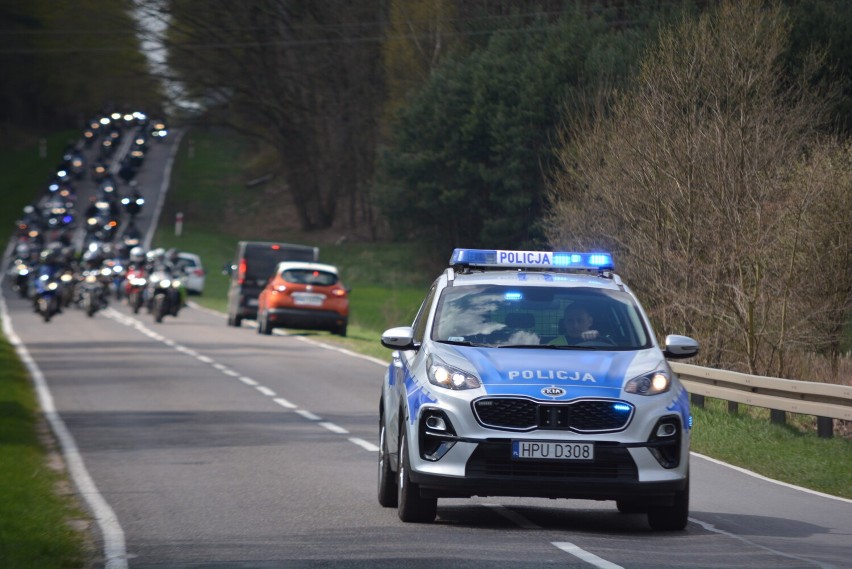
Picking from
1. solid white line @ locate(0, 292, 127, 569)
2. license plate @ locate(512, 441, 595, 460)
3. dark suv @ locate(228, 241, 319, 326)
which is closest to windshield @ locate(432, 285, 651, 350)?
license plate @ locate(512, 441, 595, 460)

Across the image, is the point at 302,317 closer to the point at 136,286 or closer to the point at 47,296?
the point at 47,296

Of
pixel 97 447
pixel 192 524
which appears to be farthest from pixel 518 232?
pixel 192 524

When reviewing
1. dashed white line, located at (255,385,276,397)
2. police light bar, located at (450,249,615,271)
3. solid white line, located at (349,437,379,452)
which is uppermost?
police light bar, located at (450,249,615,271)

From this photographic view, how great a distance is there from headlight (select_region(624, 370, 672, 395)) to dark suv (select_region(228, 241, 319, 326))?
30869mm

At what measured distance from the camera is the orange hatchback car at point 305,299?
3656cm

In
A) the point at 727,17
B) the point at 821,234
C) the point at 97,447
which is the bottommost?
the point at 97,447

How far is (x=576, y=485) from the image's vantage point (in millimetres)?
9992

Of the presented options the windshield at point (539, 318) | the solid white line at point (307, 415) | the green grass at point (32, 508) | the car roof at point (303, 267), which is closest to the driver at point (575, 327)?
the windshield at point (539, 318)

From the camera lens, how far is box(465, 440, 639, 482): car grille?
10.0 m

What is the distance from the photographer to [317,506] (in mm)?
11625

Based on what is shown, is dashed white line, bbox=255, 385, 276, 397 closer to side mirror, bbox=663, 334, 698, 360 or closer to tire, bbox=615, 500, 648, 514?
tire, bbox=615, 500, 648, 514

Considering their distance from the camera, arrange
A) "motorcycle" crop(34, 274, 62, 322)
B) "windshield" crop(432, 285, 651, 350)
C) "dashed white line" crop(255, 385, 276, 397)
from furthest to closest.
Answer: "motorcycle" crop(34, 274, 62, 322) < "dashed white line" crop(255, 385, 276, 397) < "windshield" crop(432, 285, 651, 350)

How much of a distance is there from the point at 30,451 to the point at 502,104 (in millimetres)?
42569

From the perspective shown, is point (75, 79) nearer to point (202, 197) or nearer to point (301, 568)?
point (202, 197)
